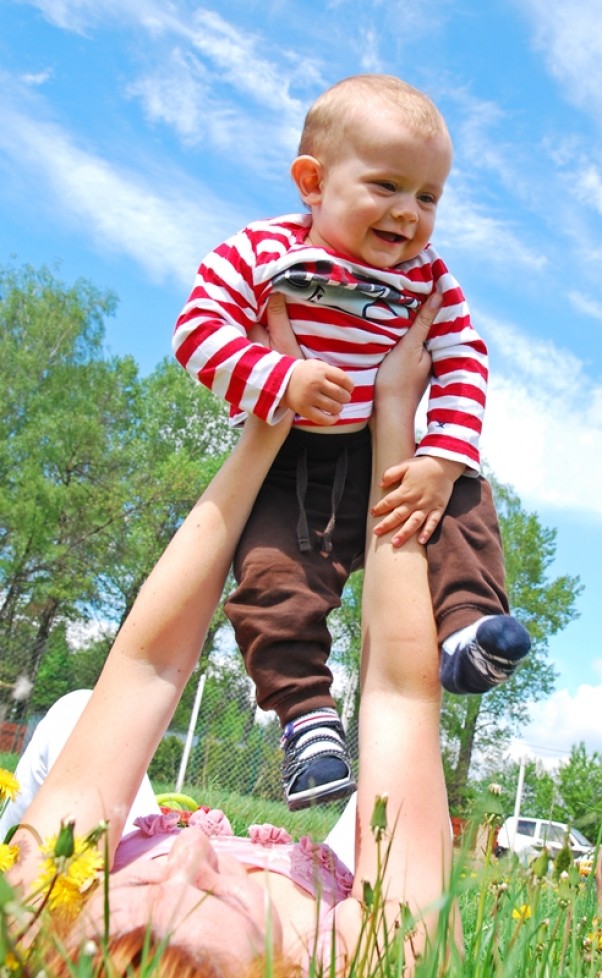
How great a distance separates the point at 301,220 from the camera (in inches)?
85.9

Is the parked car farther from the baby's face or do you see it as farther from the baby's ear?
the baby's ear

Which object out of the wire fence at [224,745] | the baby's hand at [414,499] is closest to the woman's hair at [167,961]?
the baby's hand at [414,499]

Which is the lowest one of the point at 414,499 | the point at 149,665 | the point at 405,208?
the point at 149,665

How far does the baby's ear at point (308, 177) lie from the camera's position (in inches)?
84.2

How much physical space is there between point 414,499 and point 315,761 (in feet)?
1.71

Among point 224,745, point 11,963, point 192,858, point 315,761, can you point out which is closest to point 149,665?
point 315,761

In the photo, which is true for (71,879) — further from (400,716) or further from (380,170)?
(380,170)

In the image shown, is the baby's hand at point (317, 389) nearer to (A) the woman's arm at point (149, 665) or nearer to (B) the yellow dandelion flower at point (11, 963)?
(A) the woman's arm at point (149, 665)

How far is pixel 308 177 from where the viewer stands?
7.08 feet

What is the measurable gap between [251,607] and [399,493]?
364 mm

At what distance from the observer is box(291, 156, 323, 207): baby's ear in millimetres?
2139

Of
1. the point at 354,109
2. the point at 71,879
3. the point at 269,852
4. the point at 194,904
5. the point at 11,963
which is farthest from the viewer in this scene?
the point at 354,109

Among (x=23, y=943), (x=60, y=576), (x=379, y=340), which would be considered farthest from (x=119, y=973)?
(x=60, y=576)

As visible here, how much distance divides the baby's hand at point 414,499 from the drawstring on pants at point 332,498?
0.35 feet
